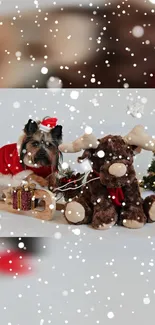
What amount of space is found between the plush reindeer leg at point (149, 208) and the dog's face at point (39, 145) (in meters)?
0.31

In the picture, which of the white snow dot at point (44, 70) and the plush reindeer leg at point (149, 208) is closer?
the plush reindeer leg at point (149, 208)

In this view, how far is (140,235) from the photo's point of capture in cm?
128

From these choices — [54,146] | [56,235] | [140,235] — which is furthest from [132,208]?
[54,146]

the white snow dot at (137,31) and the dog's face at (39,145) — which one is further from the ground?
the white snow dot at (137,31)

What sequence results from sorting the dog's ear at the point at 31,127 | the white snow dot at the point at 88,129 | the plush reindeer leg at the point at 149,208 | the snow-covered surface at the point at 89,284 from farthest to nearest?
the white snow dot at the point at 88,129 < the dog's ear at the point at 31,127 < the plush reindeer leg at the point at 149,208 < the snow-covered surface at the point at 89,284

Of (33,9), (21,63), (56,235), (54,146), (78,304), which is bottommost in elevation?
(78,304)

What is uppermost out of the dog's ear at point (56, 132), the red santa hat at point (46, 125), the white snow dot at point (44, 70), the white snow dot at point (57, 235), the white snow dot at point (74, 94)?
the white snow dot at point (44, 70)

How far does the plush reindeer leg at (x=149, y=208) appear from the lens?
1.36 m

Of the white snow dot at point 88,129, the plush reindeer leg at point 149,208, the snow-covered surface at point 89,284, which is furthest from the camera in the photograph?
the white snow dot at point 88,129

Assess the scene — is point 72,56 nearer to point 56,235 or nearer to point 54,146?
point 54,146

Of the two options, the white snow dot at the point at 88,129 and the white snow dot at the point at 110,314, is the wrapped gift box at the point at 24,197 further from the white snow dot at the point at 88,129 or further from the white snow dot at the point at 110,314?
the white snow dot at the point at 88,129

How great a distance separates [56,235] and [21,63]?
3.02 feet

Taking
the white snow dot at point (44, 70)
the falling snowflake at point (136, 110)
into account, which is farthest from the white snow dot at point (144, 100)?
the white snow dot at point (44, 70)

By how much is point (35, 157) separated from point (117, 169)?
315mm
